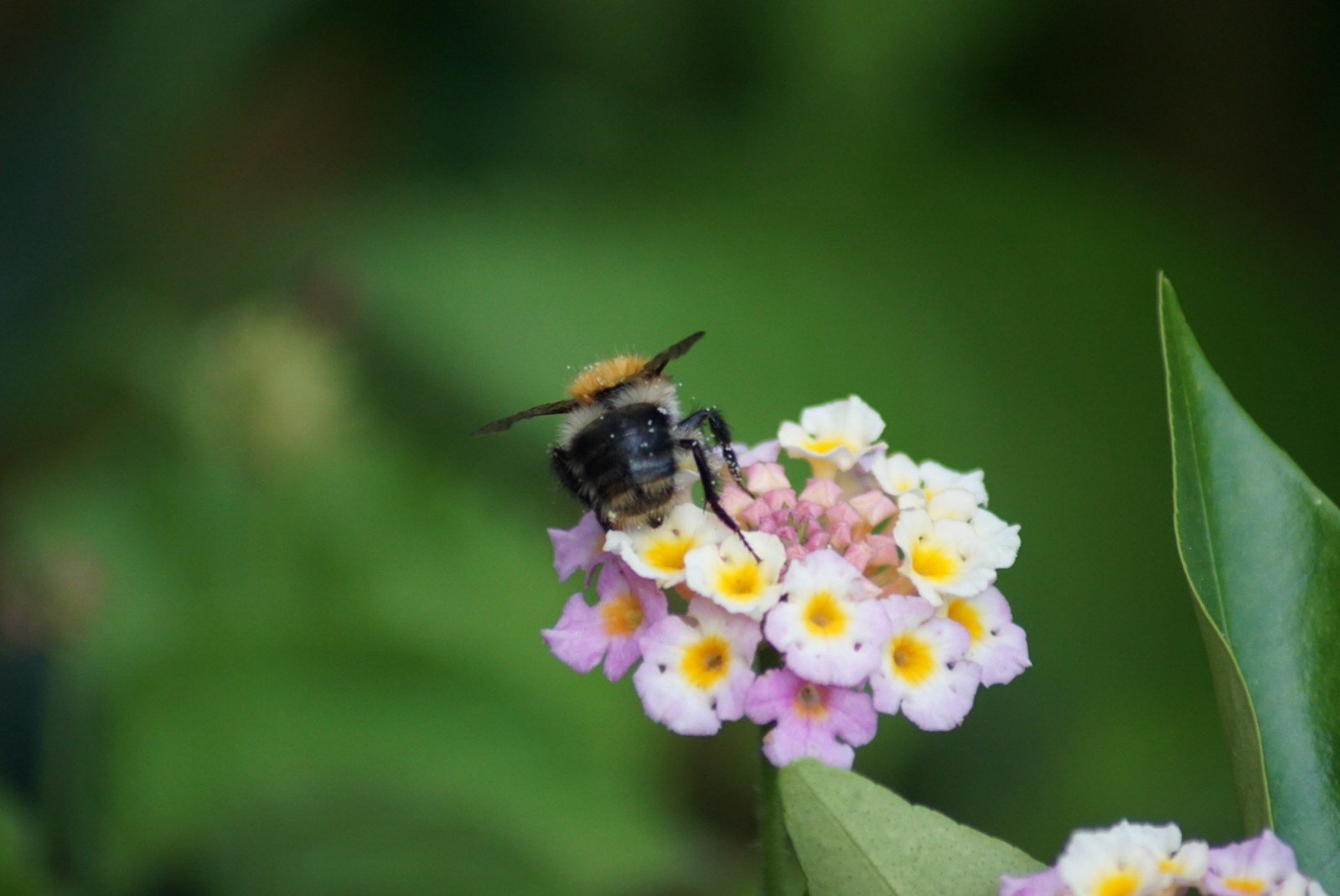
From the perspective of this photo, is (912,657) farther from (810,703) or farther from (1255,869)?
(1255,869)

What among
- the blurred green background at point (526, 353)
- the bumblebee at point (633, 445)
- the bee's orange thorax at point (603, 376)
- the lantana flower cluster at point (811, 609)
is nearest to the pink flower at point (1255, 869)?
the lantana flower cluster at point (811, 609)

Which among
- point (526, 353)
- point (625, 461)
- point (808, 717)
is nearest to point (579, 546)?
point (625, 461)

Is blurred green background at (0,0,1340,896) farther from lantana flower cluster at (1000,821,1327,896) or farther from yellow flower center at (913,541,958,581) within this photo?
lantana flower cluster at (1000,821,1327,896)

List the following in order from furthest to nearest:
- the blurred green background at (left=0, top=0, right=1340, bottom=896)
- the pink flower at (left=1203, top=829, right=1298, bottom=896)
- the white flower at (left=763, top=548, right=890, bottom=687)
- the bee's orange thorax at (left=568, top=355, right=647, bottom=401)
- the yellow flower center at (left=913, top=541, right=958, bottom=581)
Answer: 1. the blurred green background at (left=0, top=0, right=1340, bottom=896)
2. the bee's orange thorax at (left=568, top=355, right=647, bottom=401)
3. the yellow flower center at (left=913, top=541, right=958, bottom=581)
4. the white flower at (left=763, top=548, right=890, bottom=687)
5. the pink flower at (left=1203, top=829, right=1298, bottom=896)

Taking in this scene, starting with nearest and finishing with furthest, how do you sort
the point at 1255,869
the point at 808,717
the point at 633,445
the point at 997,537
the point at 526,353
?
1. the point at 1255,869
2. the point at 808,717
3. the point at 997,537
4. the point at 633,445
5. the point at 526,353

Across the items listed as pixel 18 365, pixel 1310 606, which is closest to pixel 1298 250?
pixel 1310 606

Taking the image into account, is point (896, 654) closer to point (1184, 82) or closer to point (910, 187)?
point (910, 187)

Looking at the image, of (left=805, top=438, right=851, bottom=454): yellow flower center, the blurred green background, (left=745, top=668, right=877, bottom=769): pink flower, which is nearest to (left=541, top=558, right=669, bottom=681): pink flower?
(left=745, top=668, right=877, bottom=769): pink flower
